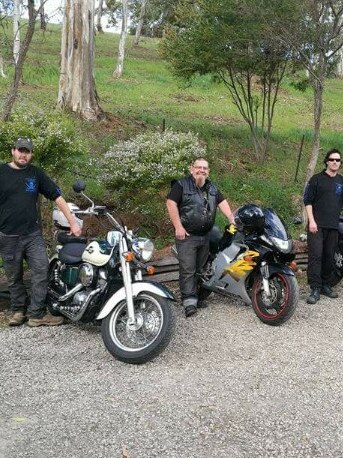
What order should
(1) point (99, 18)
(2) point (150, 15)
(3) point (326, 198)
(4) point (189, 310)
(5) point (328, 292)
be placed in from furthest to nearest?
(1) point (99, 18) < (2) point (150, 15) < (5) point (328, 292) < (3) point (326, 198) < (4) point (189, 310)

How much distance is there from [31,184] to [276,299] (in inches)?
109

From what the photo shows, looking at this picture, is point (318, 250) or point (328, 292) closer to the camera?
point (318, 250)

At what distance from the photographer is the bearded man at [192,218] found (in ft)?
19.7

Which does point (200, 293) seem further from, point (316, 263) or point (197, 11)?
point (197, 11)

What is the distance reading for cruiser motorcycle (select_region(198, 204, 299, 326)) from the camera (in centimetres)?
586

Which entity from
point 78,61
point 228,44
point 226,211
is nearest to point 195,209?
point 226,211

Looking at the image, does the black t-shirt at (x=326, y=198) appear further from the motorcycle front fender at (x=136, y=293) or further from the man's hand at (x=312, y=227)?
the motorcycle front fender at (x=136, y=293)

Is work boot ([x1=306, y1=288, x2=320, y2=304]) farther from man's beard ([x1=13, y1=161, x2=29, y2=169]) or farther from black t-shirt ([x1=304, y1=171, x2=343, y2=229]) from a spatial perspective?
man's beard ([x1=13, y1=161, x2=29, y2=169])

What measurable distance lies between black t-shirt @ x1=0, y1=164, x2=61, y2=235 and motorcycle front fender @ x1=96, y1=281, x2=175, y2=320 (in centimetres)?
126

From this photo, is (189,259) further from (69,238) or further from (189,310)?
(69,238)

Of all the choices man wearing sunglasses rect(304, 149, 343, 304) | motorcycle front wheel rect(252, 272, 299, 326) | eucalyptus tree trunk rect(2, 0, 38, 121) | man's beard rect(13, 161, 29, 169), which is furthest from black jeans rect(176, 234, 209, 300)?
eucalyptus tree trunk rect(2, 0, 38, 121)

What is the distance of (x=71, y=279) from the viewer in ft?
18.4

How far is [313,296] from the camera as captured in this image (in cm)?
694

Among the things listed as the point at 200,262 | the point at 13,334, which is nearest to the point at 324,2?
the point at 200,262
